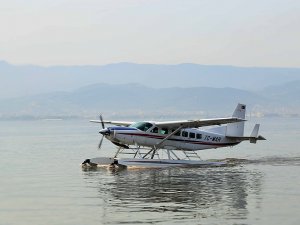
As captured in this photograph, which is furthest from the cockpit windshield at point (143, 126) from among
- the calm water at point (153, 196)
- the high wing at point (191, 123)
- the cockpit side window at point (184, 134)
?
the calm water at point (153, 196)

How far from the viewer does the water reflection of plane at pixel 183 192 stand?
19.8 metres

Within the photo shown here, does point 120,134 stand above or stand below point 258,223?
above

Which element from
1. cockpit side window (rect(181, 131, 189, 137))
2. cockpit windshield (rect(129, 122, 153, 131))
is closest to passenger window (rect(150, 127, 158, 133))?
cockpit windshield (rect(129, 122, 153, 131))

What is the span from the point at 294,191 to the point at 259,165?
514 inches

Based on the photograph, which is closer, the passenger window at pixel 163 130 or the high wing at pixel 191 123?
the high wing at pixel 191 123

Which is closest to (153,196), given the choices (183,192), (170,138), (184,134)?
(183,192)

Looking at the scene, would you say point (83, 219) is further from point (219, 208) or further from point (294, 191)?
point (294, 191)

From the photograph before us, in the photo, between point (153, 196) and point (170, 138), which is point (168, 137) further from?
point (153, 196)

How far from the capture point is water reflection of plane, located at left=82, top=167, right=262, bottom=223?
64.9 feet

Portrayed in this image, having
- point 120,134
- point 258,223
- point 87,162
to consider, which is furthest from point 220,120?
point 258,223

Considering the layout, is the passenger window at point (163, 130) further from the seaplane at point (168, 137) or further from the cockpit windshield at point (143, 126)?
the cockpit windshield at point (143, 126)

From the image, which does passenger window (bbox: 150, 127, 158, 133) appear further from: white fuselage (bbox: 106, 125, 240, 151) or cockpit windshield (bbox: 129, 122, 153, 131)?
cockpit windshield (bbox: 129, 122, 153, 131)

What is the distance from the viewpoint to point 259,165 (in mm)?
37500

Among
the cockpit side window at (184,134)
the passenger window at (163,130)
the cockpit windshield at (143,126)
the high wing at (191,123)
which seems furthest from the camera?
the cockpit side window at (184,134)
